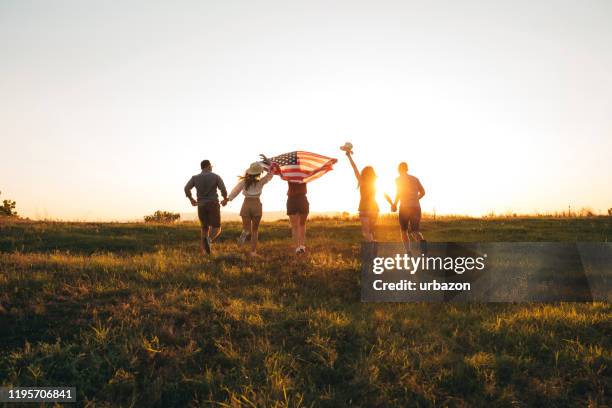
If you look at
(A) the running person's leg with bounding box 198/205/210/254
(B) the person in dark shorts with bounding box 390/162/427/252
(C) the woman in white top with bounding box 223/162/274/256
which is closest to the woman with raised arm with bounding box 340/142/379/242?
(B) the person in dark shorts with bounding box 390/162/427/252

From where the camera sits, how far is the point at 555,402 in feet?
17.4

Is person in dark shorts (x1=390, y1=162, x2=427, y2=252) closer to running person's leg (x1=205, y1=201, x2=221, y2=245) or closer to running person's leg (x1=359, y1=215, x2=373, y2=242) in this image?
running person's leg (x1=359, y1=215, x2=373, y2=242)

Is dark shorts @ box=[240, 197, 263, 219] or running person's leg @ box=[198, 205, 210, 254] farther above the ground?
dark shorts @ box=[240, 197, 263, 219]

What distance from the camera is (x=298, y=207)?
13.0 meters

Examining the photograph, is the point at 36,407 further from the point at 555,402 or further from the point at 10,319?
the point at 555,402

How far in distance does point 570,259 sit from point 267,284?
9292 mm

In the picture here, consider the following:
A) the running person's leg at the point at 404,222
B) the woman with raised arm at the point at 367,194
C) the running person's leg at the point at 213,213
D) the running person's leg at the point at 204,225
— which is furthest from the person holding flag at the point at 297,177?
the running person's leg at the point at 404,222

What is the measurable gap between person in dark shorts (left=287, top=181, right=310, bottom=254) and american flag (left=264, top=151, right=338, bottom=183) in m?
0.24

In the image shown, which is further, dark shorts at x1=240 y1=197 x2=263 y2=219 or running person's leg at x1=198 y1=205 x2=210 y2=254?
dark shorts at x1=240 y1=197 x2=263 y2=219

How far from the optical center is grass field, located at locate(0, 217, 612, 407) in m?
5.45

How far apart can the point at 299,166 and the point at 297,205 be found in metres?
1.17

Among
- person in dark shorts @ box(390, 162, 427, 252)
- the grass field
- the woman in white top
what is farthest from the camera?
the woman in white top

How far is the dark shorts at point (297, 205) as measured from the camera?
13.0 m

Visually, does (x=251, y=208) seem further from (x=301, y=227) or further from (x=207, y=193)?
(x=301, y=227)
